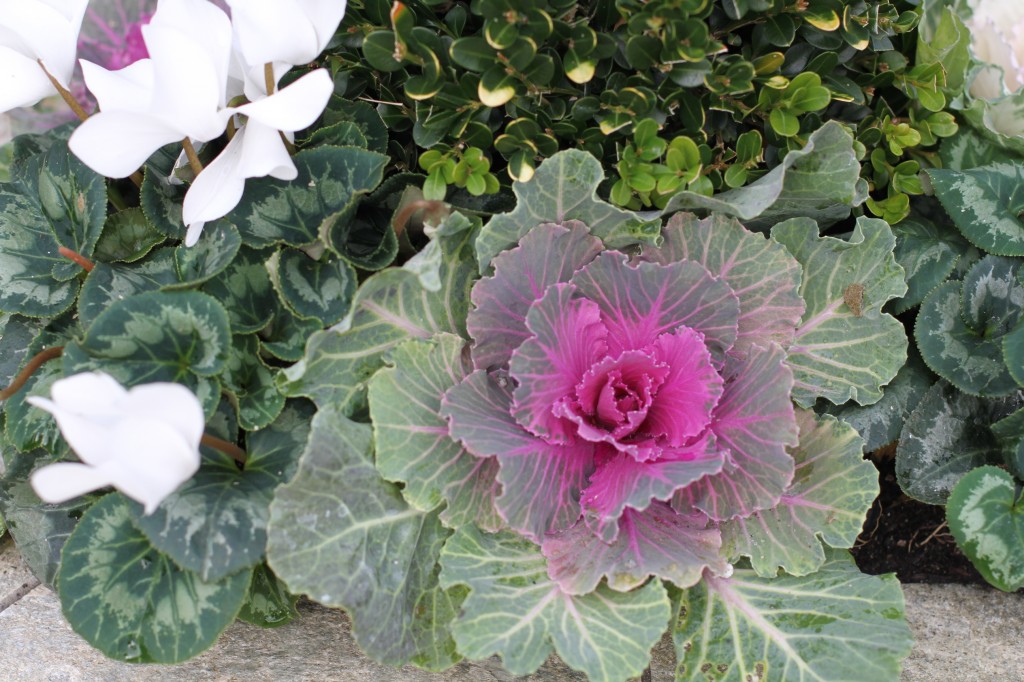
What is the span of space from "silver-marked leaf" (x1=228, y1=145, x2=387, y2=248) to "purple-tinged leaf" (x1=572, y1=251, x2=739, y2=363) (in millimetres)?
334

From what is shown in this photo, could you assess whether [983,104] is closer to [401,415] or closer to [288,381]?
[401,415]

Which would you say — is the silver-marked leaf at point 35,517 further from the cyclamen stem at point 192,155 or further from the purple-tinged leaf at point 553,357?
the purple-tinged leaf at point 553,357

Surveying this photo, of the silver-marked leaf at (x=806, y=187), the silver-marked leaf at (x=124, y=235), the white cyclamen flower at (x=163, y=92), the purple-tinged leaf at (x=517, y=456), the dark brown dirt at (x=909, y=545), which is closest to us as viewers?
the white cyclamen flower at (x=163, y=92)

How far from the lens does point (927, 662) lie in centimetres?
123

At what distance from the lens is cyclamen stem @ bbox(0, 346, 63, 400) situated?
1146 mm

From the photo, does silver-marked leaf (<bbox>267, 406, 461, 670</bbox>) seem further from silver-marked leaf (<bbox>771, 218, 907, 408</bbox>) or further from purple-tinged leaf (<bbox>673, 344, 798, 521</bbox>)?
silver-marked leaf (<bbox>771, 218, 907, 408</bbox>)

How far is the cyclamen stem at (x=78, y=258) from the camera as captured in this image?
1.17 meters

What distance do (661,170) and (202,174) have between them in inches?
24.6

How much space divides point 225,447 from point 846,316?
0.90 m

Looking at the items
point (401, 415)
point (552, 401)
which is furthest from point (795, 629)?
point (401, 415)

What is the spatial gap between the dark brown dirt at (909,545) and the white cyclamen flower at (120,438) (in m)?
1.12

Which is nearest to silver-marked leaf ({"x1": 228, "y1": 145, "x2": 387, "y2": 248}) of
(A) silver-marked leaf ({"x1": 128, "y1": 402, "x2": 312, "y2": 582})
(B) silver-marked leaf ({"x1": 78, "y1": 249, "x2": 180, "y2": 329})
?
(B) silver-marked leaf ({"x1": 78, "y1": 249, "x2": 180, "y2": 329})

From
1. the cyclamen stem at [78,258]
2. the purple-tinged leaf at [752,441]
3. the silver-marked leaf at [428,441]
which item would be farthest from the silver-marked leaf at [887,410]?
the cyclamen stem at [78,258]

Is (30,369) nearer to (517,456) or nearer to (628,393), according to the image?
(517,456)
